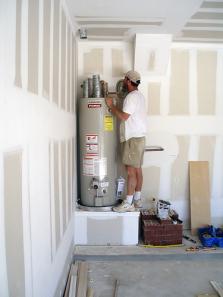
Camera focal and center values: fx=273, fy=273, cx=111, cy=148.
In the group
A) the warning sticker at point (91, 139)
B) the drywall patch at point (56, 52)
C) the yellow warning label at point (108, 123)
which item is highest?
the drywall patch at point (56, 52)

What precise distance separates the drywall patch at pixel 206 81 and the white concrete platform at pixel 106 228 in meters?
1.66

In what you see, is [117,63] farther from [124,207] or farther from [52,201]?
[52,201]

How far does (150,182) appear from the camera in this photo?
11.9 ft

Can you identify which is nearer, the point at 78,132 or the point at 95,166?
the point at 95,166

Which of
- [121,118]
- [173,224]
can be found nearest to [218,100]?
[121,118]

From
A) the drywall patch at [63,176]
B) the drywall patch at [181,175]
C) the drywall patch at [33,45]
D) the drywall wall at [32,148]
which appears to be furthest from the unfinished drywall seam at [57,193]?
the drywall patch at [181,175]

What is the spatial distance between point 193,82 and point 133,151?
1270mm

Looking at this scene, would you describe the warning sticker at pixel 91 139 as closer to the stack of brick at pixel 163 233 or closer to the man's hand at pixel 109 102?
the man's hand at pixel 109 102

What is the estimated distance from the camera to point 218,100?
3.59 meters

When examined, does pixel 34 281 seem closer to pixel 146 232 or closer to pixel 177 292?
pixel 177 292

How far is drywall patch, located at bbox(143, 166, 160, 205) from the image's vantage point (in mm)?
3621

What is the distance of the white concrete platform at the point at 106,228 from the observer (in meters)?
3.12

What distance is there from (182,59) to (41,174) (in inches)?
106

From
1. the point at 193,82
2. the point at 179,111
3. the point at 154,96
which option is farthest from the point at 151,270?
the point at 193,82
